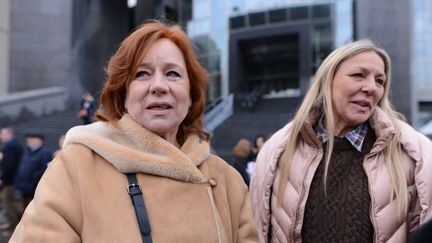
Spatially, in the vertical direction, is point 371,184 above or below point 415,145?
below

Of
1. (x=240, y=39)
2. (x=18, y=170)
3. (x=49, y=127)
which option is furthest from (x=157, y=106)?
(x=240, y=39)

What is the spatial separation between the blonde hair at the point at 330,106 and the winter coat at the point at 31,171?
6.01 meters

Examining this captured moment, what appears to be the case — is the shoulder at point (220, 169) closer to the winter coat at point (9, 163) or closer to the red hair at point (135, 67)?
the red hair at point (135, 67)

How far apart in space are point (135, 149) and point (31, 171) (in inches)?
253

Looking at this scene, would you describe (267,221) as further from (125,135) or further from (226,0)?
(226,0)

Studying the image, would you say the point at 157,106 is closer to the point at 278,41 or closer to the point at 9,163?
the point at 9,163

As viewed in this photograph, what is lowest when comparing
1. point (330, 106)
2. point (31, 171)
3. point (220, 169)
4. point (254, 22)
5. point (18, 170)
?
point (18, 170)

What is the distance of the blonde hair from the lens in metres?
2.35

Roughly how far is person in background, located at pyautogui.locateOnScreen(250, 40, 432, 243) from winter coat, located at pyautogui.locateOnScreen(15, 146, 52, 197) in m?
5.86

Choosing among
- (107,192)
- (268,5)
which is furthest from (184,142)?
(268,5)

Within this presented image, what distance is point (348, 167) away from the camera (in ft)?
8.00

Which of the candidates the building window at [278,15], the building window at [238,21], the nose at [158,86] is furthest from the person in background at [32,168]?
the building window at [238,21]

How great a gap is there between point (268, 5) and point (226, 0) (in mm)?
3035

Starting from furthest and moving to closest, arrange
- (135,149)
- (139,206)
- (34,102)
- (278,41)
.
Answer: (278,41) < (34,102) < (135,149) < (139,206)
